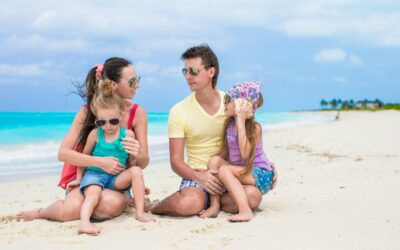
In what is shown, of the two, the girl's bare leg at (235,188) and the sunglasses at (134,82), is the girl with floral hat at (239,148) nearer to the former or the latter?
the girl's bare leg at (235,188)

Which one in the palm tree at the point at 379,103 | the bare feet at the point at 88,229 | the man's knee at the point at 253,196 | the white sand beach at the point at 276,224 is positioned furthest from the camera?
the palm tree at the point at 379,103

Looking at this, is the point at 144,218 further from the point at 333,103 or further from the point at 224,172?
the point at 333,103

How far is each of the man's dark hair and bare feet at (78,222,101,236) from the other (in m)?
1.87

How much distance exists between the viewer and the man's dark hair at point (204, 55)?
5242mm

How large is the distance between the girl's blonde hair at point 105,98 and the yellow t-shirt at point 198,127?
1.99ft

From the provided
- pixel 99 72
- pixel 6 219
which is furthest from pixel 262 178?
pixel 6 219

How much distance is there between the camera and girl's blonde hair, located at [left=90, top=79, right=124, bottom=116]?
486 centimetres

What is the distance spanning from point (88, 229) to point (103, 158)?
71 cm

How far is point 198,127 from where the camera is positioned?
17.3 ft

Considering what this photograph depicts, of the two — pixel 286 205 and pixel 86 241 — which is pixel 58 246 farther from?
pixel 286 205

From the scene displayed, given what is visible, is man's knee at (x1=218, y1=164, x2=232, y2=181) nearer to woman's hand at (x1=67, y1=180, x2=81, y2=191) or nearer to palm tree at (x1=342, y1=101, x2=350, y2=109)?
woman's hand at (x1=67, y1=180, x2=81, y2=191)

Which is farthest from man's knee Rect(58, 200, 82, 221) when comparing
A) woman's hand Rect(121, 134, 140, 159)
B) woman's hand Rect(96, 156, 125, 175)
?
woman's hand Rect(121, 134, 140, 159)

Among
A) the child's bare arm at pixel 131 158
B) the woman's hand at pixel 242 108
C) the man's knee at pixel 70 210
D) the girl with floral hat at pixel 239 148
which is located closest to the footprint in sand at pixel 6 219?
the man's knee at pixel 70 210

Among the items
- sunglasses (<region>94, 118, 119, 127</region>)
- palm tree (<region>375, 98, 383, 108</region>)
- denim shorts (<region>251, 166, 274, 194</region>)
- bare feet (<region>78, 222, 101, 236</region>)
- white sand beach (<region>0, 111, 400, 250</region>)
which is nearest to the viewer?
white sand beach (<region>0, 111, 400, 250</region>)
